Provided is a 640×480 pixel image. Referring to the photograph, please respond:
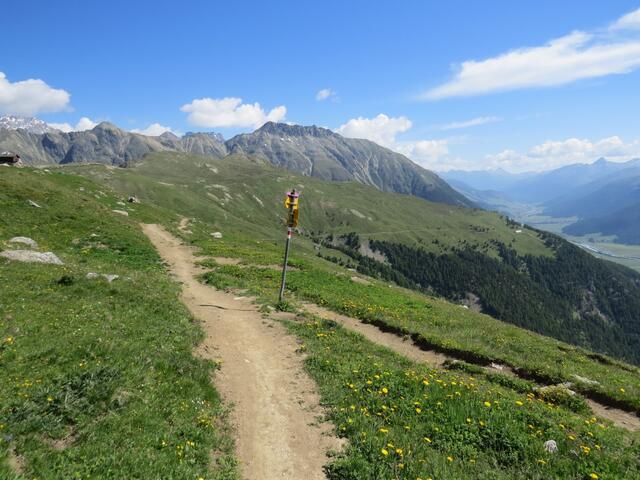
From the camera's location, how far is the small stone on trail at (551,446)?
12.1m

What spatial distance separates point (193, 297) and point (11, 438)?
18.5 meters

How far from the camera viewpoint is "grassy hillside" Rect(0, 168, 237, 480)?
9.48m

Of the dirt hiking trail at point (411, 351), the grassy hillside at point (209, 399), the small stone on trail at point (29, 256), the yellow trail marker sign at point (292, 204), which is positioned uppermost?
the yellow trail marker sign at point (292, 204)

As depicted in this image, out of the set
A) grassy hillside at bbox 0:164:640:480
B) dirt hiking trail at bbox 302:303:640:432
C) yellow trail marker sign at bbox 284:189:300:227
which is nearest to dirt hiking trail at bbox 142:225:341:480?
grassy hillside at bbox 0:164:640:480

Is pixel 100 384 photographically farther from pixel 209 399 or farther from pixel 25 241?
pixel 25 241

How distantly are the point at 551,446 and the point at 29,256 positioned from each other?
32.6 meters

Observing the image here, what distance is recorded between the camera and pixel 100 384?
1202cm

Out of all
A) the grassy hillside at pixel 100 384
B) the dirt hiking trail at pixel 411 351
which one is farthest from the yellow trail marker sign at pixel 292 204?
the grassy hillside at pixel 100 384

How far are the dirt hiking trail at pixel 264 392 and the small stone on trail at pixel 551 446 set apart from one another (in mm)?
6915

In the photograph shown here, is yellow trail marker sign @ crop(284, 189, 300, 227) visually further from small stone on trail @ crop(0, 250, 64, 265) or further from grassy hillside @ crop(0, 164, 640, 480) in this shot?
small stone on trail @ crop(0, 250, 64, 265)

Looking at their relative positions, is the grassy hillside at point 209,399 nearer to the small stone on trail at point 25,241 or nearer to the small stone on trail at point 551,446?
the small stone on trail at point 551,446

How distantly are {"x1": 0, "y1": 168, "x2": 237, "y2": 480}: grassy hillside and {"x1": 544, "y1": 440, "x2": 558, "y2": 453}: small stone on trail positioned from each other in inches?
406

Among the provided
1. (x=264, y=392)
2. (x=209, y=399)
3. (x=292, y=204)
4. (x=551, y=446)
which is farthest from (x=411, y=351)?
(x=209, y=399)

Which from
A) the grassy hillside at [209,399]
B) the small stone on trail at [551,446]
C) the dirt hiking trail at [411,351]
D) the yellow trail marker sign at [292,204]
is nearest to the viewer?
the grassy hillside at [209,399]
